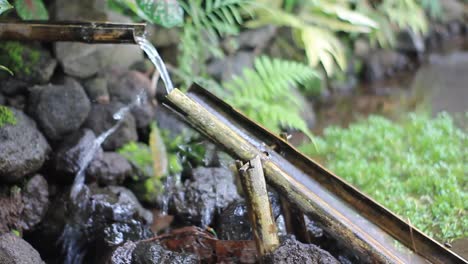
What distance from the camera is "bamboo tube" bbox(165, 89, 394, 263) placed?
235cm

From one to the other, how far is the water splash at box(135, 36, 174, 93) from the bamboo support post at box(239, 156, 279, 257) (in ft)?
2.84

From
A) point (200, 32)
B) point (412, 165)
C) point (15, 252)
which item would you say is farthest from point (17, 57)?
point (412, 165)

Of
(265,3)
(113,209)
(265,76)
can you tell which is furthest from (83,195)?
(265,3)

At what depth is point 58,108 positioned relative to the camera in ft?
11.1

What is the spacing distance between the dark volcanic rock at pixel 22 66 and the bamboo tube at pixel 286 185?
1.29 m

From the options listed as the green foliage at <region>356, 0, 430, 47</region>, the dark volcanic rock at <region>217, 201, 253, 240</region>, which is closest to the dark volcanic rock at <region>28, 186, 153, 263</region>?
the dark volcanic rock at <region>217, 201, 253, 240</region>

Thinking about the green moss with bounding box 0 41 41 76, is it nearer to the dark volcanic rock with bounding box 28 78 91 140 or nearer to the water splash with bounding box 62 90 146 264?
the dark volcanic rock with bounding box 28 78 91 140

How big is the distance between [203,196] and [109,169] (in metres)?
0.67

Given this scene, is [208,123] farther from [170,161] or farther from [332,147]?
[332,147]

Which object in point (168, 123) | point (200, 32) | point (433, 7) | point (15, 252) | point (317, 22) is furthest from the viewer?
point (433, 7)

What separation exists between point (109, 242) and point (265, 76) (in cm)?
217

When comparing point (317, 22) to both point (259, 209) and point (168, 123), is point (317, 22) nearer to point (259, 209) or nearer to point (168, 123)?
point (168, 123)

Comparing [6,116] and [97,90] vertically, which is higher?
[97,90]

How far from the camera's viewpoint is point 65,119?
134 inches
